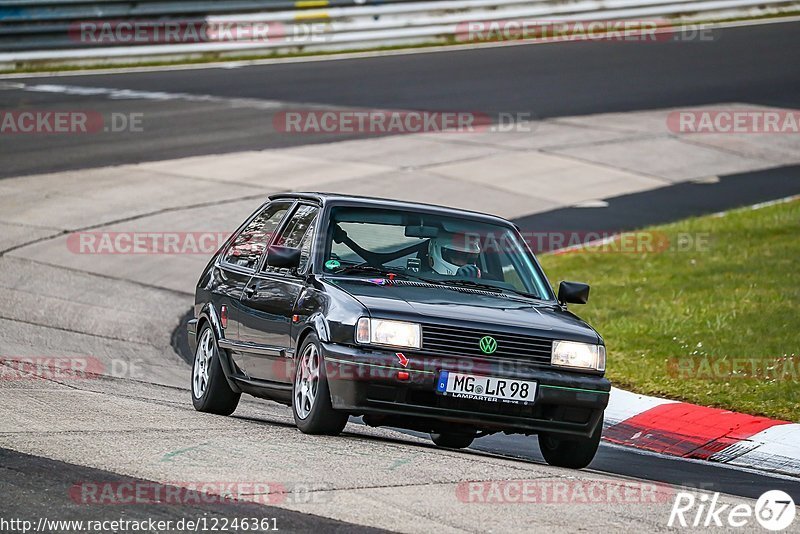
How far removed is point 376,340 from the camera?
7586 mm

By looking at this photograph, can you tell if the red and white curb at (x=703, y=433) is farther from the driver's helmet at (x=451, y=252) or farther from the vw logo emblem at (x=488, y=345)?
the vw logo emblem at (x=488, y=345)

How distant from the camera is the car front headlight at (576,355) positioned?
7.84 meters

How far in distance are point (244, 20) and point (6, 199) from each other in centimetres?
1226

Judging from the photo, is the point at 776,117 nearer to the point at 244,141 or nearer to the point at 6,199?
the point at 244,141

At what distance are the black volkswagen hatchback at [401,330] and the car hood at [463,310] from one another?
11mm

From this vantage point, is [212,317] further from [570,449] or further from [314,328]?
[570,449]

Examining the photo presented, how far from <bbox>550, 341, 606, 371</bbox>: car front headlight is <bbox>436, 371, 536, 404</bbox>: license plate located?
26 cm

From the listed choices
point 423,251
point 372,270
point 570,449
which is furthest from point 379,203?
point 570,449

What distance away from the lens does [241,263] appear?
9516 mm

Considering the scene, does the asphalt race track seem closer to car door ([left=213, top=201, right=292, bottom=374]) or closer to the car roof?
car door ([left=213, top=201, right=292, bottom=374])

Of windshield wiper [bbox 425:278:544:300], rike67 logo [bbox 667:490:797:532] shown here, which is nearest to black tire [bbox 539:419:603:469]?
windshield wiper [bbox 425:278:544:300]

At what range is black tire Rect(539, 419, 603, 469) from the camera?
26.4 ft

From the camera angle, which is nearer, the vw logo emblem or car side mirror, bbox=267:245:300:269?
the vw logo emblem

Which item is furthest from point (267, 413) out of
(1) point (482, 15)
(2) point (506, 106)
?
(1) point (482, 15)
